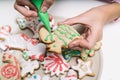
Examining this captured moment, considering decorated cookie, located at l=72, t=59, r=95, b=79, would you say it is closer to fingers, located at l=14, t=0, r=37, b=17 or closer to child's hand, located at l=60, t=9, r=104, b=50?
child's hand, located at l=60, t=9, r=104, b=50

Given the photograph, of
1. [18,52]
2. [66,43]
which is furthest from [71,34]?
[18,52]

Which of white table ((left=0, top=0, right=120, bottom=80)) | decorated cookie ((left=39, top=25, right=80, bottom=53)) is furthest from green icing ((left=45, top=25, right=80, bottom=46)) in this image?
white table ((left=0, top=0, right=120, bottom=80))

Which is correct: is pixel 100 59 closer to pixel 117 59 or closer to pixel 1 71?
pixel 117 59

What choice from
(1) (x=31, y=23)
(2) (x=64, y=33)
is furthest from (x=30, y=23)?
(2) (x=64, y=33)

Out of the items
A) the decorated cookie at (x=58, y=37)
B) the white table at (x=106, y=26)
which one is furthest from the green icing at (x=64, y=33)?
the white table at (x=106, y=26)

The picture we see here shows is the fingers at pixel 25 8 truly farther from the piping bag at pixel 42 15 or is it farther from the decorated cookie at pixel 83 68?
the decorated cookie at pixel 83 68

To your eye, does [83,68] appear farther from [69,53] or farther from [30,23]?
[30,23]
